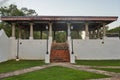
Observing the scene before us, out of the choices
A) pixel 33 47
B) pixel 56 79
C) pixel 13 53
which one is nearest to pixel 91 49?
pixel 33 47

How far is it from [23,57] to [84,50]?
838 cm

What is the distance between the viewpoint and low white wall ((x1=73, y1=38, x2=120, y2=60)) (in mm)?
28297

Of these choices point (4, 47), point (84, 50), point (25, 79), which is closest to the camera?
point (25, 79)

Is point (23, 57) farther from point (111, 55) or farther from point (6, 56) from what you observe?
point (111, 55)

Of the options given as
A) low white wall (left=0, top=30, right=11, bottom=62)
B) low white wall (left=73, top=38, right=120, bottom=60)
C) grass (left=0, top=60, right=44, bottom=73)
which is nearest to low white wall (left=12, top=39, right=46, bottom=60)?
low white wall (left=0, top=30, right=11, bottom=62)

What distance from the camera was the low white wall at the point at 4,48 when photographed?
24.0 meters

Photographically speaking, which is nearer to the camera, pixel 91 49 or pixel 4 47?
pixel 4 47

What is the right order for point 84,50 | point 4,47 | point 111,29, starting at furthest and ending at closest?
1. point 111,29
2. point 84,50
3. point 4,47

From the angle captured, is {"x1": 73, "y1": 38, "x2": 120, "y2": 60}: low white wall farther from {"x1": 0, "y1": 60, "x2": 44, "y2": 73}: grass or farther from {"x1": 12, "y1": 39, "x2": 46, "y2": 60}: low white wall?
{"x1": 0, "y1": 60, "x2": 44, "y2": 73}: grass

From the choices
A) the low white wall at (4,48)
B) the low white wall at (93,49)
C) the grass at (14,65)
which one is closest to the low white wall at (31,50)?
the low white wall at (4,48)

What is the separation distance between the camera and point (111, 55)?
28.5 m

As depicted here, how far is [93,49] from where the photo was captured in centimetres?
2834

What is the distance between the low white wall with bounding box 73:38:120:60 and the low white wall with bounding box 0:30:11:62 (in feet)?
29.0

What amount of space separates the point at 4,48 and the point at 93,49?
1168 centimetres
